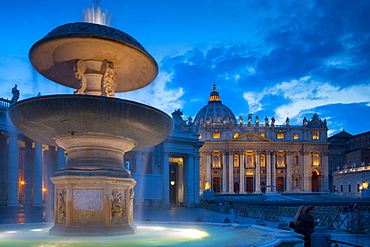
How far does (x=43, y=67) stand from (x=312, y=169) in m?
123

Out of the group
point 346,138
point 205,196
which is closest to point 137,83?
point 205,196

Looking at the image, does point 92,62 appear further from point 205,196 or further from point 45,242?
point 205,196

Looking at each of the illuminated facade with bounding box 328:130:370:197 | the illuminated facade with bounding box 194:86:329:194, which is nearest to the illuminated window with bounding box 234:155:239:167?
the illuminated facade with bounding box 194:86:329:194

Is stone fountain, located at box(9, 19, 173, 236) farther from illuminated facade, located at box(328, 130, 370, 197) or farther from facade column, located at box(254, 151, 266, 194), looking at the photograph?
facade column, located at box(254, 151, 266, 194)

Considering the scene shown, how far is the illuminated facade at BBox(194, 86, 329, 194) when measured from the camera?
123 metres

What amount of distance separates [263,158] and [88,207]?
119 m

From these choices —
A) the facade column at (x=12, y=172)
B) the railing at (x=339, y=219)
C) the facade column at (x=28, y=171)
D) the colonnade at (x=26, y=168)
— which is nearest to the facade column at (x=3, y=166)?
the colonnade at (x=26, y=168)

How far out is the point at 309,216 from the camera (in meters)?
9.27

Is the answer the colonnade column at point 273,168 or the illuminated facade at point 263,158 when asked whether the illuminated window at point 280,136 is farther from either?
the colonnade column at point 273,168

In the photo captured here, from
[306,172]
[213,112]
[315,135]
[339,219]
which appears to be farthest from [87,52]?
[213,112]

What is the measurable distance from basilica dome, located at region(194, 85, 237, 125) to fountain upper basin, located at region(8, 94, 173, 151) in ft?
488

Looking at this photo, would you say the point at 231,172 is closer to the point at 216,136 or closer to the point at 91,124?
the point at 216,136

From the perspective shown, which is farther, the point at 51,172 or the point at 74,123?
the point at 51,172

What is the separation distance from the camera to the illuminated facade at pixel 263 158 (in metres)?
123
